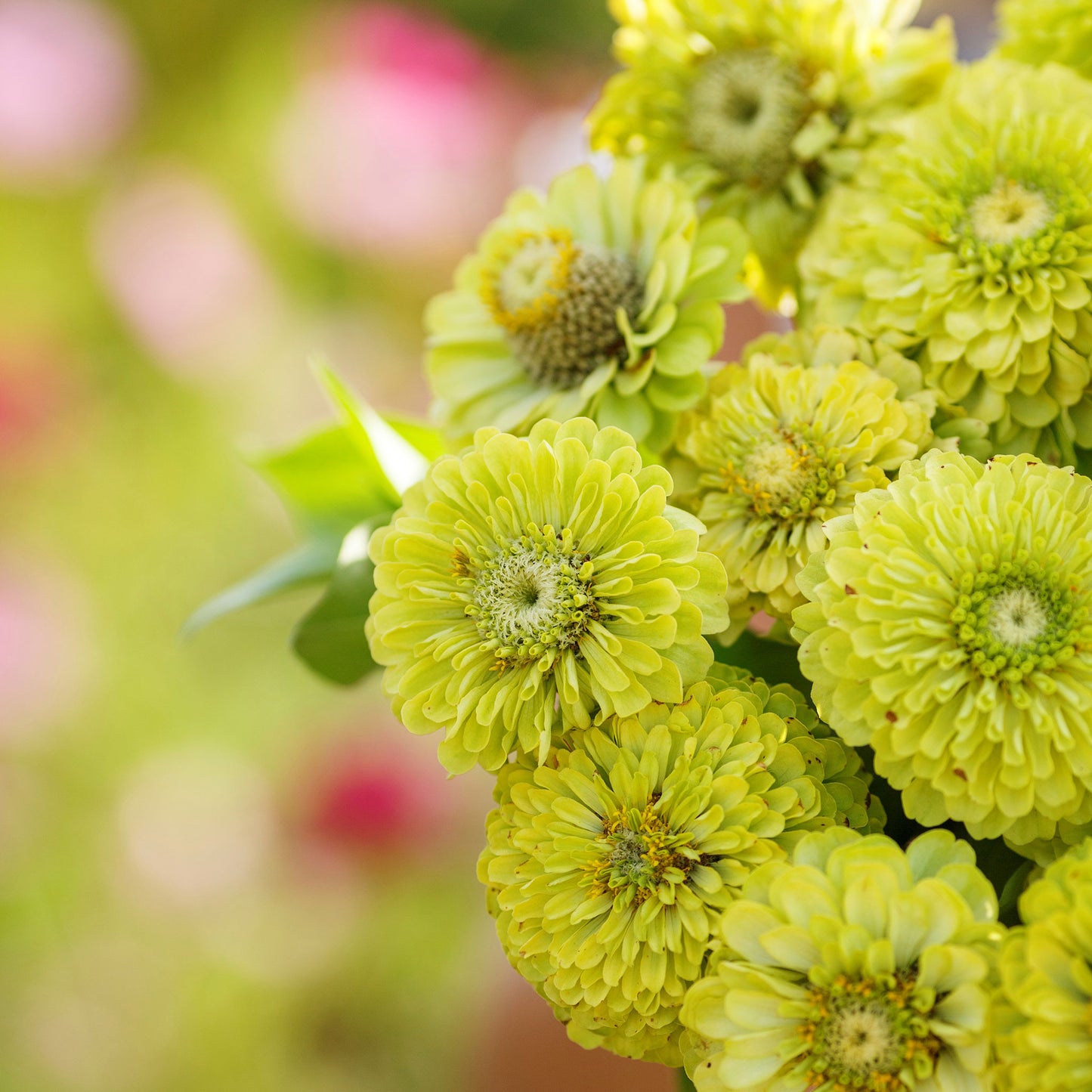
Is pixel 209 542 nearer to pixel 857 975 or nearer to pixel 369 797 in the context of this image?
pixel 369 797

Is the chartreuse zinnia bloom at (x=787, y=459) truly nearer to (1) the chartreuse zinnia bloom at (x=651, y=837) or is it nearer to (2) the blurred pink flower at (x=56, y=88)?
(1) the chartreuse zinnia bloom at (x=651, y=837)

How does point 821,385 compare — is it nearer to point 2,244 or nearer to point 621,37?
point 621,37

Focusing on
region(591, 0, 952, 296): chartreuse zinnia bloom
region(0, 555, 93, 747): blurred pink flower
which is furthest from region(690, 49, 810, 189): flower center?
region(0, 555, 93, 747): blurred pink flower

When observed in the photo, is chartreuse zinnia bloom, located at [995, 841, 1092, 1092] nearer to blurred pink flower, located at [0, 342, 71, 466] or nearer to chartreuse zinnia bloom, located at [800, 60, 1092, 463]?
chartreuse zinnia bloom, located at [800, 60, 1092, 463]

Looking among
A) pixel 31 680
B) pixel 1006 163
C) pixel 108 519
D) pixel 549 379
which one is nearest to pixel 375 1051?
pixel 31 680

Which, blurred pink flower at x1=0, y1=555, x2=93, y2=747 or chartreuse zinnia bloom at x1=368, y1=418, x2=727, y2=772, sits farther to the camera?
blurred pink flower at x1=0, y1=555, x2=93, y2=747

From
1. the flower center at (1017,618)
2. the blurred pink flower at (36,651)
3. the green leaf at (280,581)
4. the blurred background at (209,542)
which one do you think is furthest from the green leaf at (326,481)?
the blurred pink flower at (36,651)

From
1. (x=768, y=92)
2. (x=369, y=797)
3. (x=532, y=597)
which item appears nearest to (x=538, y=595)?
(x=532, y=597)
